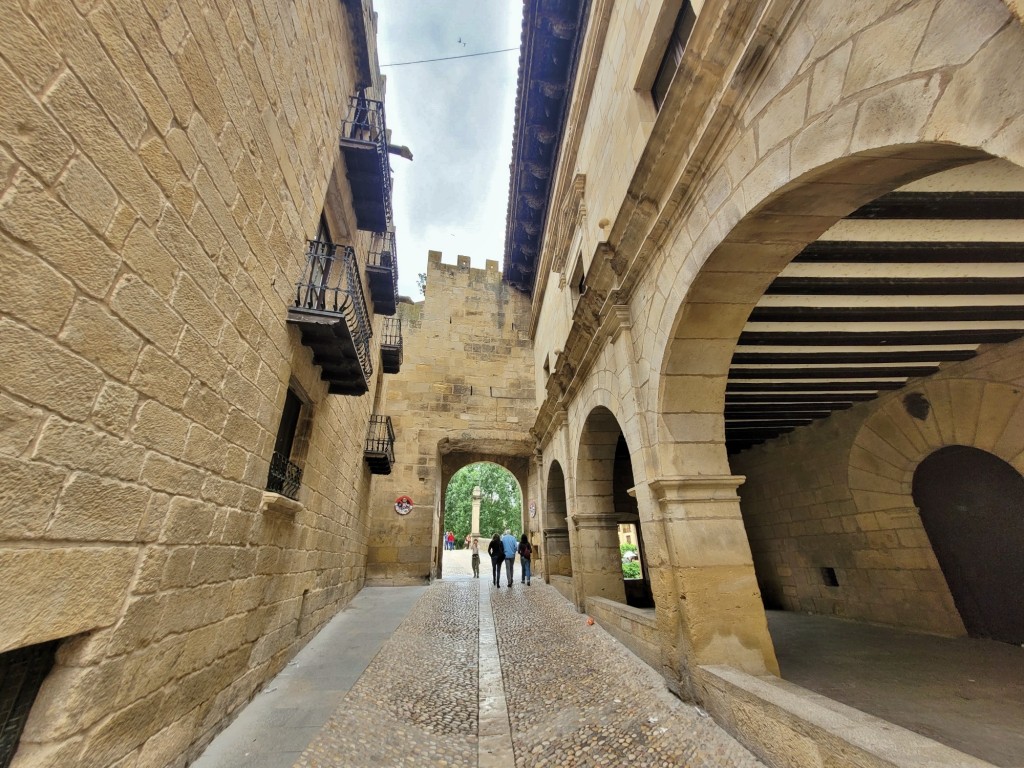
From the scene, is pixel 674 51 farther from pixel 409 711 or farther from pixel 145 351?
pixel 409 711

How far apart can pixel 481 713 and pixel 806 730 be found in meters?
2.27

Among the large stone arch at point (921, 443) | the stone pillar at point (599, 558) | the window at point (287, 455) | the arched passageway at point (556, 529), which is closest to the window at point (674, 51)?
the large stone arch at point (921, 443)

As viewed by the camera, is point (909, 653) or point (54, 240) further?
point (909, 653)

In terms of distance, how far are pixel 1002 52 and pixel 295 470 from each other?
17.1 ft

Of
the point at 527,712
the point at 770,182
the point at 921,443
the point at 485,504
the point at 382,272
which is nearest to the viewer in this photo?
the point at 770,182

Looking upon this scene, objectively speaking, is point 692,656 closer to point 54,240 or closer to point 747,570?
point 747,570

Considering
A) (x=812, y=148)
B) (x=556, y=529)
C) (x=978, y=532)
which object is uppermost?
Result: (x=812, y=148)

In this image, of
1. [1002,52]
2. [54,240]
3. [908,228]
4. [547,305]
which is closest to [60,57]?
[54,240]

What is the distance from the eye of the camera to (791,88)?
6.59 feet

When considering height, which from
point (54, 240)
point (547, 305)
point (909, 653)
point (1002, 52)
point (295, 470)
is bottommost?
point (909, 653)

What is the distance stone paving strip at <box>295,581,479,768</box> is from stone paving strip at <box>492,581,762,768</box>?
41cm

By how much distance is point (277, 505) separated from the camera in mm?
3525

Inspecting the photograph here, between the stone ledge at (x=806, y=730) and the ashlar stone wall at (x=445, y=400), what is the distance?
807 cm

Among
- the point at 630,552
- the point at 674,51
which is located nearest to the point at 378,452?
the point at 674,51
